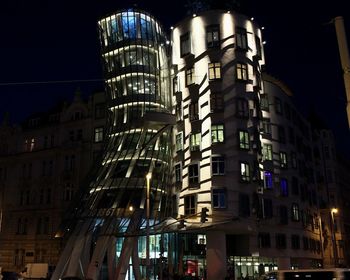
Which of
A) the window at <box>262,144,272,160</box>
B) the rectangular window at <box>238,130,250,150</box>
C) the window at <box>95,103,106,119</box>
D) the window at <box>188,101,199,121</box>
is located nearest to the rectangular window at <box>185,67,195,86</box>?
the window at <box>188,101,199,121</box>

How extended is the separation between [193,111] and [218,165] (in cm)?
670

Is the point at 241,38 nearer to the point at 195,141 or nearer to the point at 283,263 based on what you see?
the point at 195,141

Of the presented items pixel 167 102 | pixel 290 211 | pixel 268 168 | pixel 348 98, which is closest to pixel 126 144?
pixel 167 102

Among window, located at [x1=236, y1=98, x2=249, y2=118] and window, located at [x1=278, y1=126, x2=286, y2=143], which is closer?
window, located at [x1=236, y1=98, x2=249, y2=118]

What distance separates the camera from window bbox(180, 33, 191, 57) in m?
50.6

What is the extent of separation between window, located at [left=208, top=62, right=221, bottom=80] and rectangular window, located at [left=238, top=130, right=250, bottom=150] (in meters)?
6.34

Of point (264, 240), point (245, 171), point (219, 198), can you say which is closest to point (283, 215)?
point (264, 240)

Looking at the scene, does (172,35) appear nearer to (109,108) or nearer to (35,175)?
(109,108)

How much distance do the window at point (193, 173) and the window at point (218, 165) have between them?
170 centimetres

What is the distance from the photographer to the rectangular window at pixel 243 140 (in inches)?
1838

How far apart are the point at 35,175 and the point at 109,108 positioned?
62.4 ft

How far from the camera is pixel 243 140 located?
154 ft

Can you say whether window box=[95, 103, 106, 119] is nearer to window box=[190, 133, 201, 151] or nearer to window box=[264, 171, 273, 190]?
window box=[190, 133, 201, 151]

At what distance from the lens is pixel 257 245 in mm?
48125
